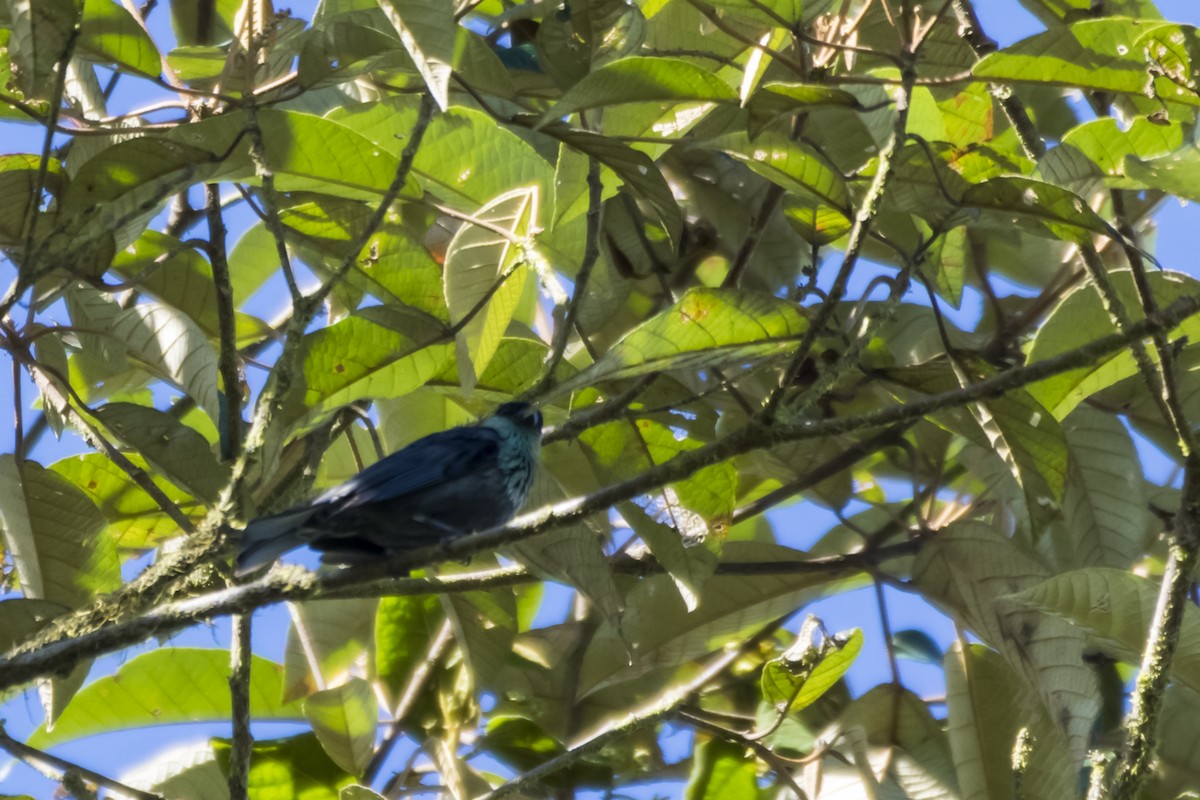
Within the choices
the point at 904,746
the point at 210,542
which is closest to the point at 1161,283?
the point at 904,746

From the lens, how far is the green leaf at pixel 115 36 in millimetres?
2674

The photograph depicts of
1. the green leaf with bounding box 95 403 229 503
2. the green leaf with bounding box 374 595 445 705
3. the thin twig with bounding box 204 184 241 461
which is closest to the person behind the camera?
the thin twig with bounding box 204 184 241 461

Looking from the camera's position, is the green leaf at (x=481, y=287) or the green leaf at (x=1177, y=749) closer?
the green leaf at (x=481, y=287)

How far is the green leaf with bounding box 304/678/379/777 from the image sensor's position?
2.92 m

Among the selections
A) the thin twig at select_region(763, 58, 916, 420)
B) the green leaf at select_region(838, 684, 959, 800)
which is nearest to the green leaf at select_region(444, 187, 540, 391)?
the thin twig at select_region(763, 58, 916, 420)

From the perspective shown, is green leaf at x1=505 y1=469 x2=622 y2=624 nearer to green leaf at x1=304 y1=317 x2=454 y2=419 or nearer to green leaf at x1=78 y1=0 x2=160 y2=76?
green leaf at x1=304 y1=317 x2=454 y2=419

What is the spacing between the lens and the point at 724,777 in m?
3.16

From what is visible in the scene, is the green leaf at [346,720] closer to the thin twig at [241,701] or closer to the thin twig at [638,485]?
the thin twig at [241,701]

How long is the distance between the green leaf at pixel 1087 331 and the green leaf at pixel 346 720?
1604 mm

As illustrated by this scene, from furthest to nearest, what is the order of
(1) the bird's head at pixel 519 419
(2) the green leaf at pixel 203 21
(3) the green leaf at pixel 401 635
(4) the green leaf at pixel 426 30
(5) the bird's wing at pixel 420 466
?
1. (2) the green leaf at pixel 203 21
2. (3) the green leaf at pixel 401 635
3. (1) the bird's head at pixel 519 419
4. (5) the bird's wing at pixel 420 466
5. (4) the green leaf at pixel 426 30

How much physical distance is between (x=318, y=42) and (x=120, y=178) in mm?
462

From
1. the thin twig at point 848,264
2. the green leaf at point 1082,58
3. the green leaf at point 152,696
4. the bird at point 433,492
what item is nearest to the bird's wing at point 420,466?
the bird at point 433,492

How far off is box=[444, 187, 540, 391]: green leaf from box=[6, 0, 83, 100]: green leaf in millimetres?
821

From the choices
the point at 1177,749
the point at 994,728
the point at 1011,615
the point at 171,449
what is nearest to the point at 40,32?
the point at 171,449
